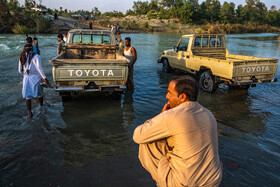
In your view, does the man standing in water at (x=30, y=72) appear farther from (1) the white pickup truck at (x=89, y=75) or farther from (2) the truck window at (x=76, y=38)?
(2) the truck window at (x=76, y=38)

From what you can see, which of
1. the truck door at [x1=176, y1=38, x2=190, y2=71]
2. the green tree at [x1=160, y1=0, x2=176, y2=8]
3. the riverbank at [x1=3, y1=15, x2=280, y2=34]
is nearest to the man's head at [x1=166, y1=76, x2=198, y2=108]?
the truck door at [x1=176, y1=38, x2=190, y2=71]

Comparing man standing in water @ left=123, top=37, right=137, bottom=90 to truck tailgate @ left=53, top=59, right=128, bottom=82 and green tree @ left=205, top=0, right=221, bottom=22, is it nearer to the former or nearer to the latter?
truck tailgate @ left=53, top=59, right=128, bottom=82

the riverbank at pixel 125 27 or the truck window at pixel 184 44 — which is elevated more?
the riverbank at pixel 125 27

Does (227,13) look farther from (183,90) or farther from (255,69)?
(183,90)

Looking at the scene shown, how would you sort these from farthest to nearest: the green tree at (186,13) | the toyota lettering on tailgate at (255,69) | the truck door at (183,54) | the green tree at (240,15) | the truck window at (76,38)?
the green tree at (240,15)
the green tree at (186,13)
the truck door at (183,54)
the truck window at (76,38)
the toyota lettering on tailgate at (255,69)

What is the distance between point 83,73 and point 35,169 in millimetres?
2687

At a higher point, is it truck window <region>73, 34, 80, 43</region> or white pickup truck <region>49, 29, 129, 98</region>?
truck window <region>73, 34, 80, 43</region>

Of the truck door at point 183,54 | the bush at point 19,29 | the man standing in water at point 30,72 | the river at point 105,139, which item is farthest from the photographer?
the bush at point 19,29

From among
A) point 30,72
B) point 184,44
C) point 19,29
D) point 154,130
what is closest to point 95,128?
point 30,72

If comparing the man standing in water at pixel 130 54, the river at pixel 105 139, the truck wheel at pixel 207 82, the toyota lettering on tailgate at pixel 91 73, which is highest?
the man standing in water at pixel 130 54

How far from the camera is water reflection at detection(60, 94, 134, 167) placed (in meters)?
3.79

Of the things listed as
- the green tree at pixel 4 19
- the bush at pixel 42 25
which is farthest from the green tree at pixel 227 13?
the green tree at pixel 4 19

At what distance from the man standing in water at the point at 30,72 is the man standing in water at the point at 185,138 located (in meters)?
3.90

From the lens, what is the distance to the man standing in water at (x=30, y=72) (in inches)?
190
